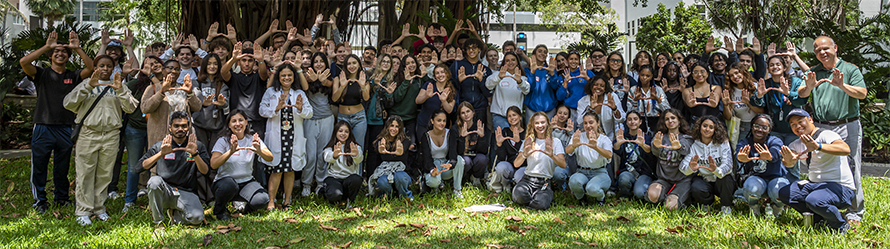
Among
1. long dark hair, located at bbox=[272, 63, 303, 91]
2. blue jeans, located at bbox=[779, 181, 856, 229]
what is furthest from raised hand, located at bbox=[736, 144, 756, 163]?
long dark hair, located at bbox=[272, 63, 303, 91]

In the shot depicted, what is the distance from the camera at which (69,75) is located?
4.69 m

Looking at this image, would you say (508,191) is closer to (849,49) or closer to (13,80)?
(849,49)

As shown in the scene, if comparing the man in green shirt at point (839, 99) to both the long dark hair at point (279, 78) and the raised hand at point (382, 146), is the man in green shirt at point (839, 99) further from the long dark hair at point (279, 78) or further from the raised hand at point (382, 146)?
the long dark hair at point (279, 78)

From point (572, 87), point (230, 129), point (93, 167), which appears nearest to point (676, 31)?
point (572, 87)

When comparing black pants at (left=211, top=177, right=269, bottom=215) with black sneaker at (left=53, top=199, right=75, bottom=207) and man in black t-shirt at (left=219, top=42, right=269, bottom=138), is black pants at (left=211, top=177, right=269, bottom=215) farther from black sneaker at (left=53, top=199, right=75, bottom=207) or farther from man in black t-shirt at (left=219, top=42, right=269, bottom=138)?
black sneaker at (left=53, top=199, right=75, bottom=207)

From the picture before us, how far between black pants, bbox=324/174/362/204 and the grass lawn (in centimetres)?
10

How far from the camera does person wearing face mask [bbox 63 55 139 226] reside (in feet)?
14.4

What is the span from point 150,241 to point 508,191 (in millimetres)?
2975

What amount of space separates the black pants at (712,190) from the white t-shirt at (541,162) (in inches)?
42.3

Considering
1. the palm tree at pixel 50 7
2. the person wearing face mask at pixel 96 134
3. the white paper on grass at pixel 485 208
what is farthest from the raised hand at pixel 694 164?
the palm tree at pixel 50 7

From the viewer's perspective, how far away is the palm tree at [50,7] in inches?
1190

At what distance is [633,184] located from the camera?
16.8 feet

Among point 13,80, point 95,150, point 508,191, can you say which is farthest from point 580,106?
point 13,80

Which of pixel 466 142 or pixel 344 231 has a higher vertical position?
pixel 466 142
